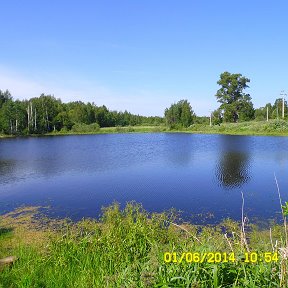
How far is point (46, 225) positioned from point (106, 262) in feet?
22.4

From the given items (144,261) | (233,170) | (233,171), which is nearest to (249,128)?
(233,170)

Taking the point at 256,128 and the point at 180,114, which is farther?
the point at 180,114

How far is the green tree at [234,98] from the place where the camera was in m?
82.5

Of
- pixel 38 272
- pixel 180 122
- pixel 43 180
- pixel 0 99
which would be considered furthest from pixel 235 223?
pixel 0 99

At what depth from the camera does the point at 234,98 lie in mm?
84750

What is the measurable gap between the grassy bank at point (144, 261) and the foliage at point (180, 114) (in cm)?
8312

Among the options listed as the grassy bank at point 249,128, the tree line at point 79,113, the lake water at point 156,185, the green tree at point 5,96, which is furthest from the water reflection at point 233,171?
the green tree at point 5,96

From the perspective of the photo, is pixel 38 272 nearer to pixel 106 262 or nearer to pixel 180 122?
pixel 106 262

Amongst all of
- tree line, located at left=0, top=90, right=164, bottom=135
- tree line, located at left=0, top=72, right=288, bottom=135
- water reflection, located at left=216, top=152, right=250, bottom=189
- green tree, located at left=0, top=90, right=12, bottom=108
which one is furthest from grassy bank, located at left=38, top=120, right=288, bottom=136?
green tree, located at left=0, top=90, right=12, bottom=108

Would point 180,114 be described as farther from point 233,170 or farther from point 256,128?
point 233,170

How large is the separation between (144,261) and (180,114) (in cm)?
9104

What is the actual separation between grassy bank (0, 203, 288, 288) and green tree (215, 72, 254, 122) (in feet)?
248

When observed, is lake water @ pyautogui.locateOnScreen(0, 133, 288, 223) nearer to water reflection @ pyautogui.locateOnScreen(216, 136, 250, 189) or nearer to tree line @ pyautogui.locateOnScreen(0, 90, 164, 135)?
water reflection @ pyautogui.locateOnScreen(216, 136, 250, 189)

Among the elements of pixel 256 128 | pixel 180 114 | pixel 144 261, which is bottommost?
pixel 144 261
